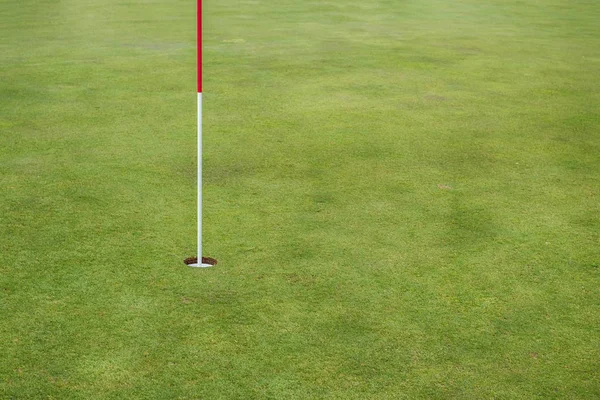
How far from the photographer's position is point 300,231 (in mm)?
4309

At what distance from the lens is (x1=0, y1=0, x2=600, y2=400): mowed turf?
306 cm

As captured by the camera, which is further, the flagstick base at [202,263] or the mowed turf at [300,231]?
the flagstick base at [202,263]

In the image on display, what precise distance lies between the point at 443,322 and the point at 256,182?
6.40 feet

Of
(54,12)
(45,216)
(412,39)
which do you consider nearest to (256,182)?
(45,216)

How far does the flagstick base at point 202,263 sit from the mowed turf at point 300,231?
1.7 inches

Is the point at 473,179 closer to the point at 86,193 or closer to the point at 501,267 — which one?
the point at 501,267

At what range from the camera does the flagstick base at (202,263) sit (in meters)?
3.87

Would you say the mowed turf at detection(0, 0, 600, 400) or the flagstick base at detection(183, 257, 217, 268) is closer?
the mowed turf at detection(0, 0, 600, 400)

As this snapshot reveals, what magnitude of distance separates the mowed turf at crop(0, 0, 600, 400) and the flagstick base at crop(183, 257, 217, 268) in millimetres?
43

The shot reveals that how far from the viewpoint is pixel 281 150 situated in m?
5.79

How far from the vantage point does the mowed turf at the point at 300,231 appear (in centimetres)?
306

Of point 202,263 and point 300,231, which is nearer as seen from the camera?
point 202,263

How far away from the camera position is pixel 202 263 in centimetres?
391

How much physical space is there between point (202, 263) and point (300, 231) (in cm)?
61
